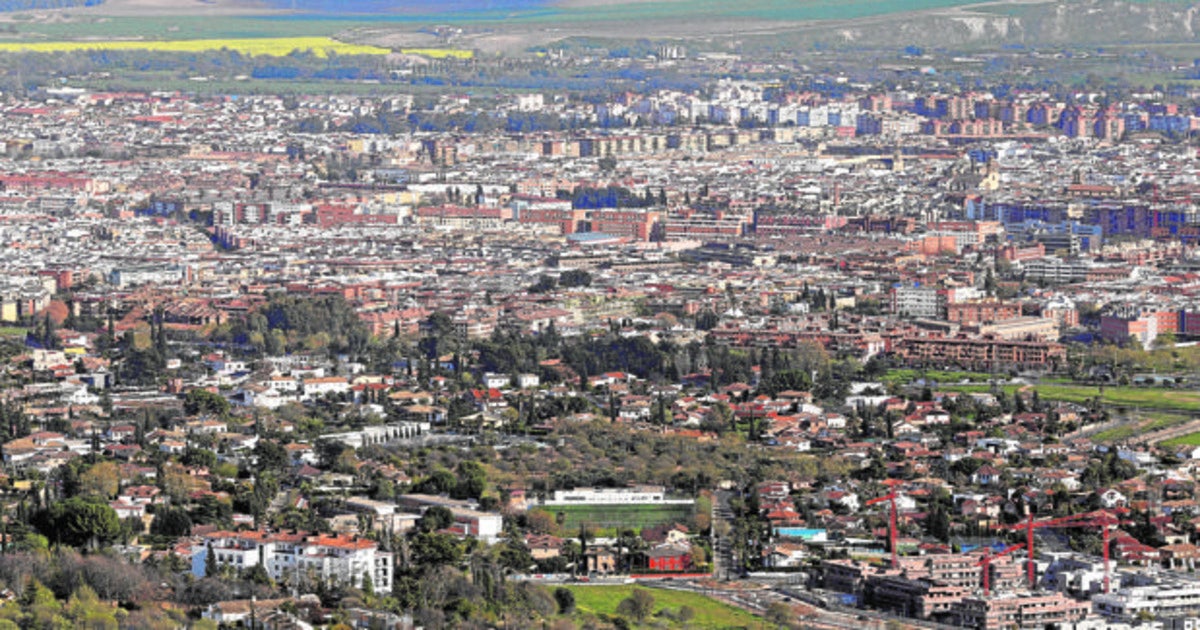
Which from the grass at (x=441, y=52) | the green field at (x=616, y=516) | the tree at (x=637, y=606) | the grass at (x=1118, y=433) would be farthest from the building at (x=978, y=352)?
the grass at (x=441, y=52)

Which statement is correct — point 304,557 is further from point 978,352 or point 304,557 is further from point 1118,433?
point 978,352

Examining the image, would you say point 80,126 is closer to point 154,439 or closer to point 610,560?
point 154,439

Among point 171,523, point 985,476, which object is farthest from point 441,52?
point 171,523

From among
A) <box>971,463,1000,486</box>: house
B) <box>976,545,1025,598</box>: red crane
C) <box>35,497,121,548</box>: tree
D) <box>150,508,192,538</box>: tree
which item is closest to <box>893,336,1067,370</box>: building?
<box>971,463,1000,486</box>: house

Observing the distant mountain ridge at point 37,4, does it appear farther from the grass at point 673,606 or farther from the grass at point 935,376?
the grass at point 673,606

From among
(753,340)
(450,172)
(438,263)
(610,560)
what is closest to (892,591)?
(610,560)

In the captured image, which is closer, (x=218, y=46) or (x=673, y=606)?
(x=673, y=606)
